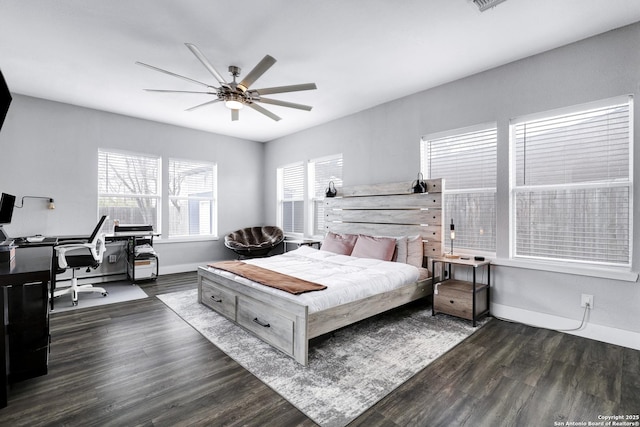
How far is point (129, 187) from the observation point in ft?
17.7

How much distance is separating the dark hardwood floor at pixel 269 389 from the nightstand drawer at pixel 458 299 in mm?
334

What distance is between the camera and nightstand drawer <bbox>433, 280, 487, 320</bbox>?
3.23 m

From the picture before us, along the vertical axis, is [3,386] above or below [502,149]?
below

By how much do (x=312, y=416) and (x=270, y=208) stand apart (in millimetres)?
5511

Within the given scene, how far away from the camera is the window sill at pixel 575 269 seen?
8.81 ft

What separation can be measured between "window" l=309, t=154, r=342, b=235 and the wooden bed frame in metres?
0.44

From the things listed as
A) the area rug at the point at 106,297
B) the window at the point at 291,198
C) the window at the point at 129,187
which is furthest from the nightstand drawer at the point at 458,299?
the window at the point at 129,187

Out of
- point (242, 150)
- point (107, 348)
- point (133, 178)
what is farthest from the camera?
point (242, 150)

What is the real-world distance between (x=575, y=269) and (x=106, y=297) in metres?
5.63

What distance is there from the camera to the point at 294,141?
20.7 feet

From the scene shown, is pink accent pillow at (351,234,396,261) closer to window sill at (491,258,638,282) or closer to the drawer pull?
window sill at (491,258,638,282)

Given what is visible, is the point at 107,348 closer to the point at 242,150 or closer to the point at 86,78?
the point at 86,78

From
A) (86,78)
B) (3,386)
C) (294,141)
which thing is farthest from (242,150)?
(3,386)

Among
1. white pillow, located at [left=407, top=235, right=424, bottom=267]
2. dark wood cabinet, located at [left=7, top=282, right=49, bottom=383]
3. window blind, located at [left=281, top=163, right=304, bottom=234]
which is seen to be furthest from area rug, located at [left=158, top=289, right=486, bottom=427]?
window blind, located at [left=281, top=163, right=304, bottom=234]
